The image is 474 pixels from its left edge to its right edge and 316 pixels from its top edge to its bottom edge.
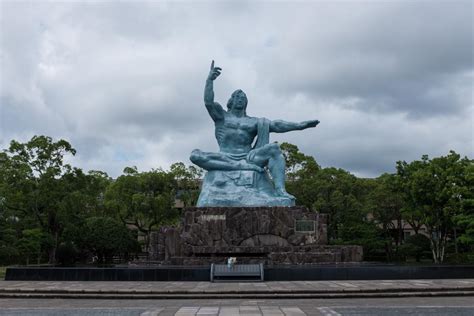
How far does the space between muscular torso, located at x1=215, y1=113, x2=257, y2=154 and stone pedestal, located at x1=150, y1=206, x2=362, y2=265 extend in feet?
12.8

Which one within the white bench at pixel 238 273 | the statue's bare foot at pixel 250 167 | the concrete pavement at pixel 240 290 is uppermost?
the statue's bare foot at pixel 250 167

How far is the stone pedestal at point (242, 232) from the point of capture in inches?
765

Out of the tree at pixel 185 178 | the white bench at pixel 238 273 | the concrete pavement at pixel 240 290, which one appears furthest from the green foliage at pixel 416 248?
the white bench at pixel 238 273

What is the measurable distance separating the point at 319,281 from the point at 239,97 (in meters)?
10.5

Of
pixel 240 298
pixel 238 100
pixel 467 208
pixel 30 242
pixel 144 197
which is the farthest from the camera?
pixel 144 197

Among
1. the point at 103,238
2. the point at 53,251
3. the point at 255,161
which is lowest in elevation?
the point at 53,251

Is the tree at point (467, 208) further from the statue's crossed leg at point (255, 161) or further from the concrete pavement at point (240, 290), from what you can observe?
the concrete pavement at point (240, 290)

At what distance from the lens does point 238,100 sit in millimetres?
23312

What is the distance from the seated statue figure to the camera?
21.3m

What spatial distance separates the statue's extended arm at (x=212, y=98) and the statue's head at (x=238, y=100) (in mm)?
570

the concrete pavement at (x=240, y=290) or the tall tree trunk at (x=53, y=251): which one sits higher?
the tall tree trunk at (x=53, y=251)

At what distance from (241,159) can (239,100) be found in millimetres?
2657

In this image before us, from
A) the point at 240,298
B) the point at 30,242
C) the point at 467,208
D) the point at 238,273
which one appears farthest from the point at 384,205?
the point at 240,298

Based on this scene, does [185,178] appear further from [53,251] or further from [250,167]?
[250,167]
